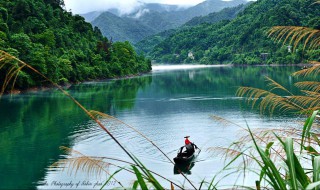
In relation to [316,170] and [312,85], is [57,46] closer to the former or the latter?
[312,85]

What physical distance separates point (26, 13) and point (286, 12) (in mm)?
77976

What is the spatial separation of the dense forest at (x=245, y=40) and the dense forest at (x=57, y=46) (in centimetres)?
3818

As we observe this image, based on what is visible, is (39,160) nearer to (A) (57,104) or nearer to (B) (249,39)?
(A) (57,104)

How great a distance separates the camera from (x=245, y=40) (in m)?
128

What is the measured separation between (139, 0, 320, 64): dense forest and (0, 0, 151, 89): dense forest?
3818 cm

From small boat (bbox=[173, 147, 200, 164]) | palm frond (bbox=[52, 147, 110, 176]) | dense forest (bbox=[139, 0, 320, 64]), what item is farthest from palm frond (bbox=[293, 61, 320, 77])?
dense forest (bbox=[139, 0, 320, 64])

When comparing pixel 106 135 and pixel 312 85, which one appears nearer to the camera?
pixel 312 85

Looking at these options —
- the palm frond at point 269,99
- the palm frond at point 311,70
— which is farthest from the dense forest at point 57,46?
the palm frond at point 311,70

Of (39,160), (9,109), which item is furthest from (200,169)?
(9,109)

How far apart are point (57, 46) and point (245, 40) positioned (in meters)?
78.9

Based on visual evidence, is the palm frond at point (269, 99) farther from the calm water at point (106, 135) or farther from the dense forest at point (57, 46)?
the dense forest at point (57, 46)

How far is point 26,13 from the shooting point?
65.4 metres

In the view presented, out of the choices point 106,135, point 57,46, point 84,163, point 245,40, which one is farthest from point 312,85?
point 245,40

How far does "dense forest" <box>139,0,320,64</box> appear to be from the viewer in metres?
108
